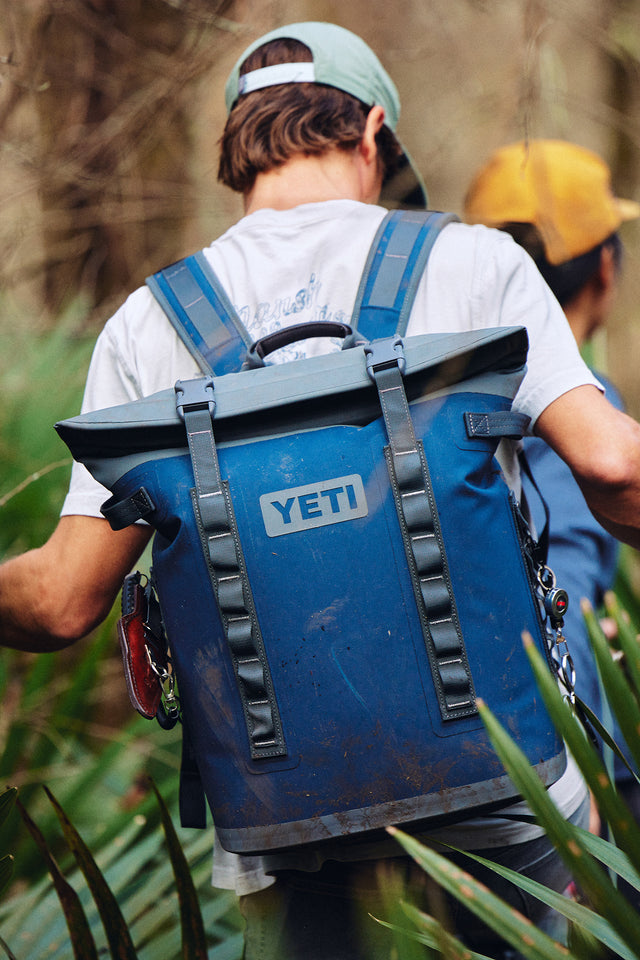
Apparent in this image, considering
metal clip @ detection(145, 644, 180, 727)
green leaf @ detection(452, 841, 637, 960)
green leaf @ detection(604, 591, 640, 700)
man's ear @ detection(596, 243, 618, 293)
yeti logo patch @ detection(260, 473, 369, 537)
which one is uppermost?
man's ear @ detection(596, 243, 618, 293)

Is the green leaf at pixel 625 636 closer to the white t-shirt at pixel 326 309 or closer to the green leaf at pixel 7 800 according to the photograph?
the white t-shirt at pixel 326 309

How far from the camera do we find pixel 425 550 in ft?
3.37

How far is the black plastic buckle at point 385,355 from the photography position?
105 cm

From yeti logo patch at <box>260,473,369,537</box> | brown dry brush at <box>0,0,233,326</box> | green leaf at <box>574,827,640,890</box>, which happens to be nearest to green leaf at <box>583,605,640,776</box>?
green leaf at <box>574,827,640,890</box>

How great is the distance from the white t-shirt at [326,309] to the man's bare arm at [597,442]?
2 centimetres

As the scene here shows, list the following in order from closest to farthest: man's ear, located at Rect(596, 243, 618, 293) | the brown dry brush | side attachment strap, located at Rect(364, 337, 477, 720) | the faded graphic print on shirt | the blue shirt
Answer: side attachment strap, located at Rect(364, 337, 477, 720)
the faded graphic print on shirt
the blue shirt
man's ear, located at Rect(596, 243, 618, 293)
the brown dry brush

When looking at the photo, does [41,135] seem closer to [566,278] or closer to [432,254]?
[566,278]

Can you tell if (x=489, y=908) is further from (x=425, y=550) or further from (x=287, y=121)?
(x=287, y=121)

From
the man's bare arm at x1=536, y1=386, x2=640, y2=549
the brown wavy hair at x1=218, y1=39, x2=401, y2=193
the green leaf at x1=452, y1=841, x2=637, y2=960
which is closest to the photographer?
the green leaf at x1=452, y1=841, x2=637, y2=960

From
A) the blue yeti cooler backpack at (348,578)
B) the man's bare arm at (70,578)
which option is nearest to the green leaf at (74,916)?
the man's bare arm at (70,578)

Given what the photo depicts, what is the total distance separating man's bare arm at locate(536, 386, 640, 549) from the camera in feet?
3.76

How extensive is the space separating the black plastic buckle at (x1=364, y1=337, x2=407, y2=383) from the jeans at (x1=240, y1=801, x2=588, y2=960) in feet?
2.04

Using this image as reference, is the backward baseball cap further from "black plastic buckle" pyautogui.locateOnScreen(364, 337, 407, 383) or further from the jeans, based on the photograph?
the jeans

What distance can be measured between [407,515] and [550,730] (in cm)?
31
